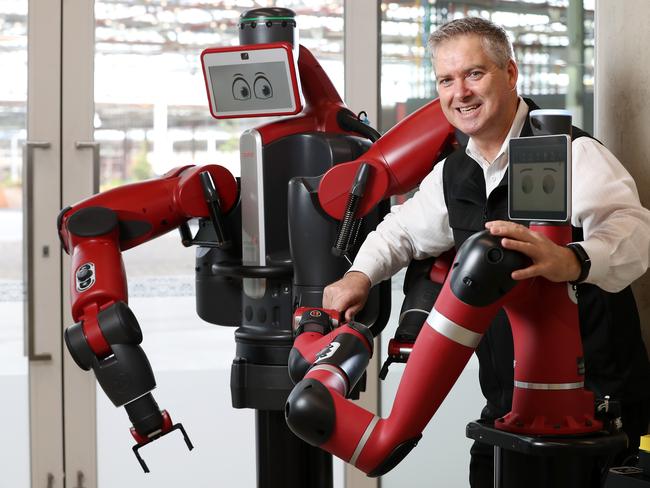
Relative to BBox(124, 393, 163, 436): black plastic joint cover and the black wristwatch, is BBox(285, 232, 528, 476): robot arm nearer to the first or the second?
the black wristwatch

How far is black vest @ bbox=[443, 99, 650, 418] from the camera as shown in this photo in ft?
6.50

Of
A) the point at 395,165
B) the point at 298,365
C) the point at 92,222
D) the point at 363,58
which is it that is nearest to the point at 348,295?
the point at 298,365

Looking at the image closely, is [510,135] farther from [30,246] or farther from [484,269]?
[30,246]

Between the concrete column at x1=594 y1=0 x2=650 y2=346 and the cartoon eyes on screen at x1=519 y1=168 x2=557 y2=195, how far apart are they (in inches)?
34.1

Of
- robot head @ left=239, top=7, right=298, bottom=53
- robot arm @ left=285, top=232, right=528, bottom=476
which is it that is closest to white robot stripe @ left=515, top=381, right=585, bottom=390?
robot arm @ left=285, top=232, right=528, bottom=476

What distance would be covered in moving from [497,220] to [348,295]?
1.57 feet

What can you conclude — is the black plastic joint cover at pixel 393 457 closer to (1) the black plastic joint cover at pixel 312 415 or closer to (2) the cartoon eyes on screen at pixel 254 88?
(1) the black plastic joint cover at pixel 312 415

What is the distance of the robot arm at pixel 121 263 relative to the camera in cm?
228

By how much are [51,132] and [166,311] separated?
Answer: 74cm

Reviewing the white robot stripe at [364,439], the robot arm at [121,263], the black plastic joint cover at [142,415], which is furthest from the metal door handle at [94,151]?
the white robot stripe at [364,439]

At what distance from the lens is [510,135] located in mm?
1932

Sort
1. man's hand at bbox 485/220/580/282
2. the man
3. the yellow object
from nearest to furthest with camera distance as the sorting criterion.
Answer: man's hand at bbox 485/220/580/282
the man
the yellow object

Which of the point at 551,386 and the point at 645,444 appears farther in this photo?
the point at 645,444

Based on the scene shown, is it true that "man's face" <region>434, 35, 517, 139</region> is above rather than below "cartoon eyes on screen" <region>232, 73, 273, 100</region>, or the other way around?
below
